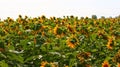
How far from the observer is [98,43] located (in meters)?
9.03

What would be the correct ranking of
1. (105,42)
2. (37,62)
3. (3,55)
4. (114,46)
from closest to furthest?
1. (3,55)
2. (37,62)
3. (114,46)
4. (105,42)

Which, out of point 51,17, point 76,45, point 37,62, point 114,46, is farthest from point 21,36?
point 51,17

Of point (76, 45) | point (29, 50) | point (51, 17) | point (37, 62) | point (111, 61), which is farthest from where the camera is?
point (51, 17)

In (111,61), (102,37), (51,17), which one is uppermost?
(51,17)

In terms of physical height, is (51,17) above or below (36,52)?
above

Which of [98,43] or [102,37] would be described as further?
[102,37]

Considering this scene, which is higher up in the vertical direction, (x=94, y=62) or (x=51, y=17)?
(x=51, y=17)

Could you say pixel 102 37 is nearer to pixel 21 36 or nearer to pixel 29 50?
pixel 21 36

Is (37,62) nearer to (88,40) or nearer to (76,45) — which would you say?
(76,45)

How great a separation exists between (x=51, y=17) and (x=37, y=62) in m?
8.16

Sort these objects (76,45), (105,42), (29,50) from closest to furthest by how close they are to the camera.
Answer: (29,50)
(76,45)
(105,42)

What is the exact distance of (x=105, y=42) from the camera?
31.2ft

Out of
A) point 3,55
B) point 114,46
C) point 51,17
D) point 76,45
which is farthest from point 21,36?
point 51,17

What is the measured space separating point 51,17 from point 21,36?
5580mm
